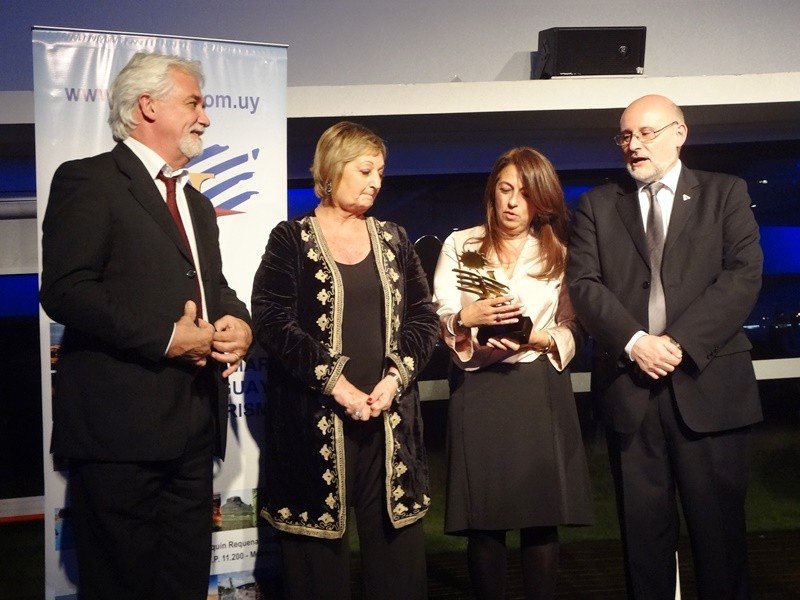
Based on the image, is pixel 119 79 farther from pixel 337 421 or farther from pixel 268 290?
pixel 337 421

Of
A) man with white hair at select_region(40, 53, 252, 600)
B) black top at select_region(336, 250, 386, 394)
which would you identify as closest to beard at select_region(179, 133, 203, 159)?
man with white hair at select_region(40, 53, 252, 600)

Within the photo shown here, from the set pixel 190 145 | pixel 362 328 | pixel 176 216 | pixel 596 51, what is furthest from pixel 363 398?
pixel 596 51

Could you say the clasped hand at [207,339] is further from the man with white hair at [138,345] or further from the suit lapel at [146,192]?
the suit lapel at [146,192]

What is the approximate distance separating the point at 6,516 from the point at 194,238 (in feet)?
7.18

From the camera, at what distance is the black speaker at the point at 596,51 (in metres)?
3.89

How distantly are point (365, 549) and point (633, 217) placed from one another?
134 centimetres

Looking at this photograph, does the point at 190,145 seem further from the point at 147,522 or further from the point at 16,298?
the point at 16,298

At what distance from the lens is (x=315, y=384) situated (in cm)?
254

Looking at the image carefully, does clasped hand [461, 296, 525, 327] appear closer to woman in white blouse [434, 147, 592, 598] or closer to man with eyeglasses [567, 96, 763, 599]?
woman in white blouse [434, 147, 592, 598]

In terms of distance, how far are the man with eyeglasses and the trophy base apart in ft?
0.74

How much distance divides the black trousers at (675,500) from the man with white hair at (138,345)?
1280 mm

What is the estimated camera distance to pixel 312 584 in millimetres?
2637

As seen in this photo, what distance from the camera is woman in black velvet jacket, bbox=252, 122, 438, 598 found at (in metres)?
2.59

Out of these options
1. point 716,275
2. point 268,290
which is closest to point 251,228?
point 268,290
